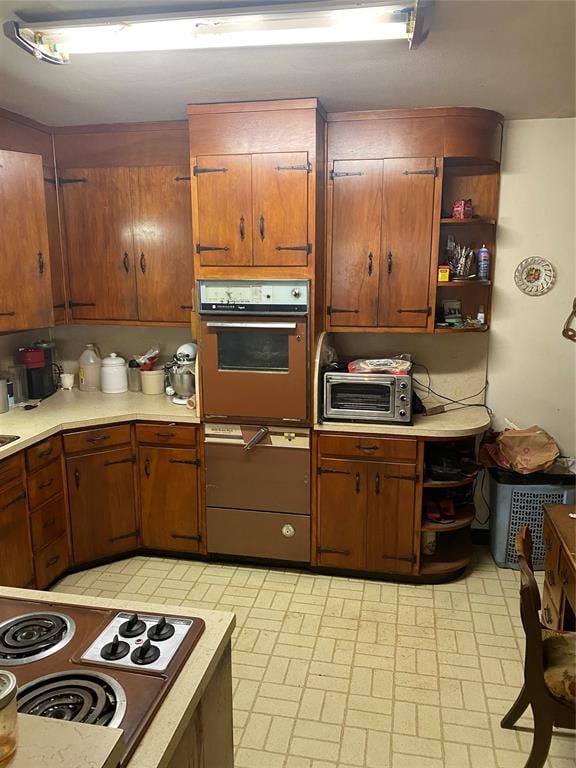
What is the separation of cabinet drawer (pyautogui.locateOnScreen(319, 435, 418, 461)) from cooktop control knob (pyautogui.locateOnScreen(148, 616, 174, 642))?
1.91m

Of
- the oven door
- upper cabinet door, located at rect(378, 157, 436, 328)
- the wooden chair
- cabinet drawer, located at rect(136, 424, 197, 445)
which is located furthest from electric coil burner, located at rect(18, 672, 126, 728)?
upper cabinet door, located at rect(378, 157, 436, 328)

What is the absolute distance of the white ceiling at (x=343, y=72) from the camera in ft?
6.47

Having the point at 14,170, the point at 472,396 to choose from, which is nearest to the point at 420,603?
the point at 472,396

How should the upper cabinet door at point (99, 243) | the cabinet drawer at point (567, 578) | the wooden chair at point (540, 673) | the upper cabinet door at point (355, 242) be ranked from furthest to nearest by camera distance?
1. the upper cabinet door at point (99, 243)
2. the upper cabinet door at point (355, 242)
3. the cabinet drawer at point (567, 578)
4. the wooden chair at point (540, 673)

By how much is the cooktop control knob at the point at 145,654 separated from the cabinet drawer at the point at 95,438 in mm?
A: 2159

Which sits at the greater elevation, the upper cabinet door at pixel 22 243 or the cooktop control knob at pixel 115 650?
the upper cabinet door at pixel 22 243

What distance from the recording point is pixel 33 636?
1.26 metres

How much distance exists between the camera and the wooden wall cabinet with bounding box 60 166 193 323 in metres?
3.45

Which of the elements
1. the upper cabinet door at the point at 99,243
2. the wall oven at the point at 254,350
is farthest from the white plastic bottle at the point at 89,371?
the wall oven at the point at 254,350

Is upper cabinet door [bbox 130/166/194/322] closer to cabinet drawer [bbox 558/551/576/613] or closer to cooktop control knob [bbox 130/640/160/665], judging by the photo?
cabinet drawer [bbox 558/551/576/613]

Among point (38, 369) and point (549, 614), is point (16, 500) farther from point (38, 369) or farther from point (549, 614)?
point (549, 614)

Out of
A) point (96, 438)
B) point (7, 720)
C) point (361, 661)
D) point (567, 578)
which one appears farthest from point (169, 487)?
point (7, 720)

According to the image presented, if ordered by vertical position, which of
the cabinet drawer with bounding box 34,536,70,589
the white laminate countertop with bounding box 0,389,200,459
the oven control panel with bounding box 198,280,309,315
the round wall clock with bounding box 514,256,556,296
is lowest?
the cabinet drawer with bounding box 34,536,70,589

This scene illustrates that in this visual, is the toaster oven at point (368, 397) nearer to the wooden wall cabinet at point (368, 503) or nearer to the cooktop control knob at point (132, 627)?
the wooden wall cabinet at point (368, 503)
